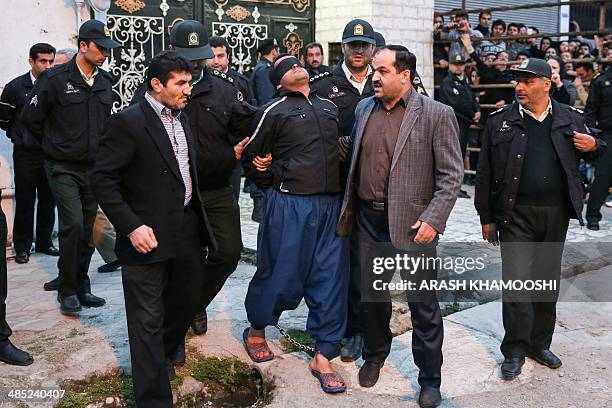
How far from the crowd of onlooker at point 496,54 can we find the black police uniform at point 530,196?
604 centimetres

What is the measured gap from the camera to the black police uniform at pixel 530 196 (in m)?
4.70

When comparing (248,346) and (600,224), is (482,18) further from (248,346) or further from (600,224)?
(248,346)

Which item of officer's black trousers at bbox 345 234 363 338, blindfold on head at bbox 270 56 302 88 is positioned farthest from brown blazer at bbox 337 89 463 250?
blindfold on head at bbox 270 56 302 88

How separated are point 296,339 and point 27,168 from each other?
11.5 feet

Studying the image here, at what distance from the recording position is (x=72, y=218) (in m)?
5.64

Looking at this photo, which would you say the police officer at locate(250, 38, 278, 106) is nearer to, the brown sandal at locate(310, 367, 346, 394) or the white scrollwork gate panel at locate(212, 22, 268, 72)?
the white scrollwork gate panel at locate(212, 22, 268, 72)

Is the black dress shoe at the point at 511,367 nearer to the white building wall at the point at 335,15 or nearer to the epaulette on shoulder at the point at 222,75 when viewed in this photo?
the epaulette on shoulder at the point at 222,75

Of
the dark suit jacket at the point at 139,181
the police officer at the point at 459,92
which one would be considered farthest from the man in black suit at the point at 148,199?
the police officer at the point at 459,92

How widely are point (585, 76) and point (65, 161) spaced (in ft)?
25.4

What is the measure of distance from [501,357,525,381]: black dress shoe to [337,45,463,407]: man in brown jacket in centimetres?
56

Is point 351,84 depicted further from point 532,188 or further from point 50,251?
point 50,251

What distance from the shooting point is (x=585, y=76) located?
10.8 meters

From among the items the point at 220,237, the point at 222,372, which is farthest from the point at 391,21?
the point at 222,372

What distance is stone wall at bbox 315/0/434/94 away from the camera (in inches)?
419
